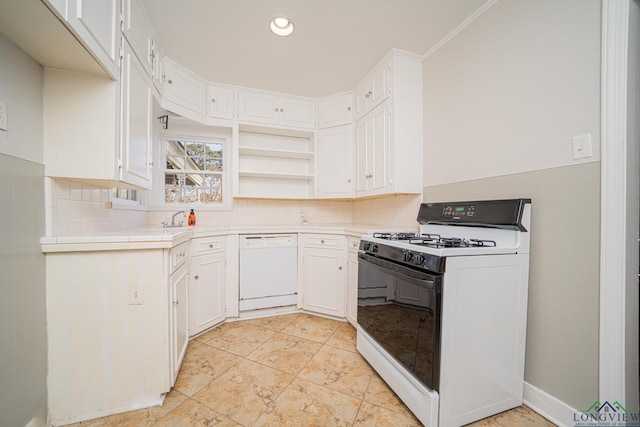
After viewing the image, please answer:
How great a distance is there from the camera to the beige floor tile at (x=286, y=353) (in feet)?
5.75

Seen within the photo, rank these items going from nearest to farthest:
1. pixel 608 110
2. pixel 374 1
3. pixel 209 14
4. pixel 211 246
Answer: pixel 608 110
pixel 374 1
pixel 209 14
pixel 211 246

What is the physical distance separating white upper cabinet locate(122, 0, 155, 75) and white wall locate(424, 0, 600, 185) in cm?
220

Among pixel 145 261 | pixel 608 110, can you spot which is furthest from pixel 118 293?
pixel 608 110

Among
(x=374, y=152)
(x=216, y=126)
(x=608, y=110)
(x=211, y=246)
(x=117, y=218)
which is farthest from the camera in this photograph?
(x=216, y=126)

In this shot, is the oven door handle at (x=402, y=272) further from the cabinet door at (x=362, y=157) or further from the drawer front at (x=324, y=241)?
the cabinet door at (x=362, y=157)

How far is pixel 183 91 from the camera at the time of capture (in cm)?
233

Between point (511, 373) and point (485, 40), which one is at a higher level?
point (485, 40)

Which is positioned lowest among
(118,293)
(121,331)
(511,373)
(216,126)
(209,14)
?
(511,373)

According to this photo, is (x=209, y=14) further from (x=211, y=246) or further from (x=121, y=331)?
(x=121, y=331)

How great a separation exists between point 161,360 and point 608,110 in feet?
8.35

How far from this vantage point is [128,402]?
1.33 m

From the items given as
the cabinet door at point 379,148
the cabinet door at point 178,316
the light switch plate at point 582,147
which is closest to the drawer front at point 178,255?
the cabinet door at point 178,316

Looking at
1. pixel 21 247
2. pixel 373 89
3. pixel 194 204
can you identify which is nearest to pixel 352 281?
pixel 373 89

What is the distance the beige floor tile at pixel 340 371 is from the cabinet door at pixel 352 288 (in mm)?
394
